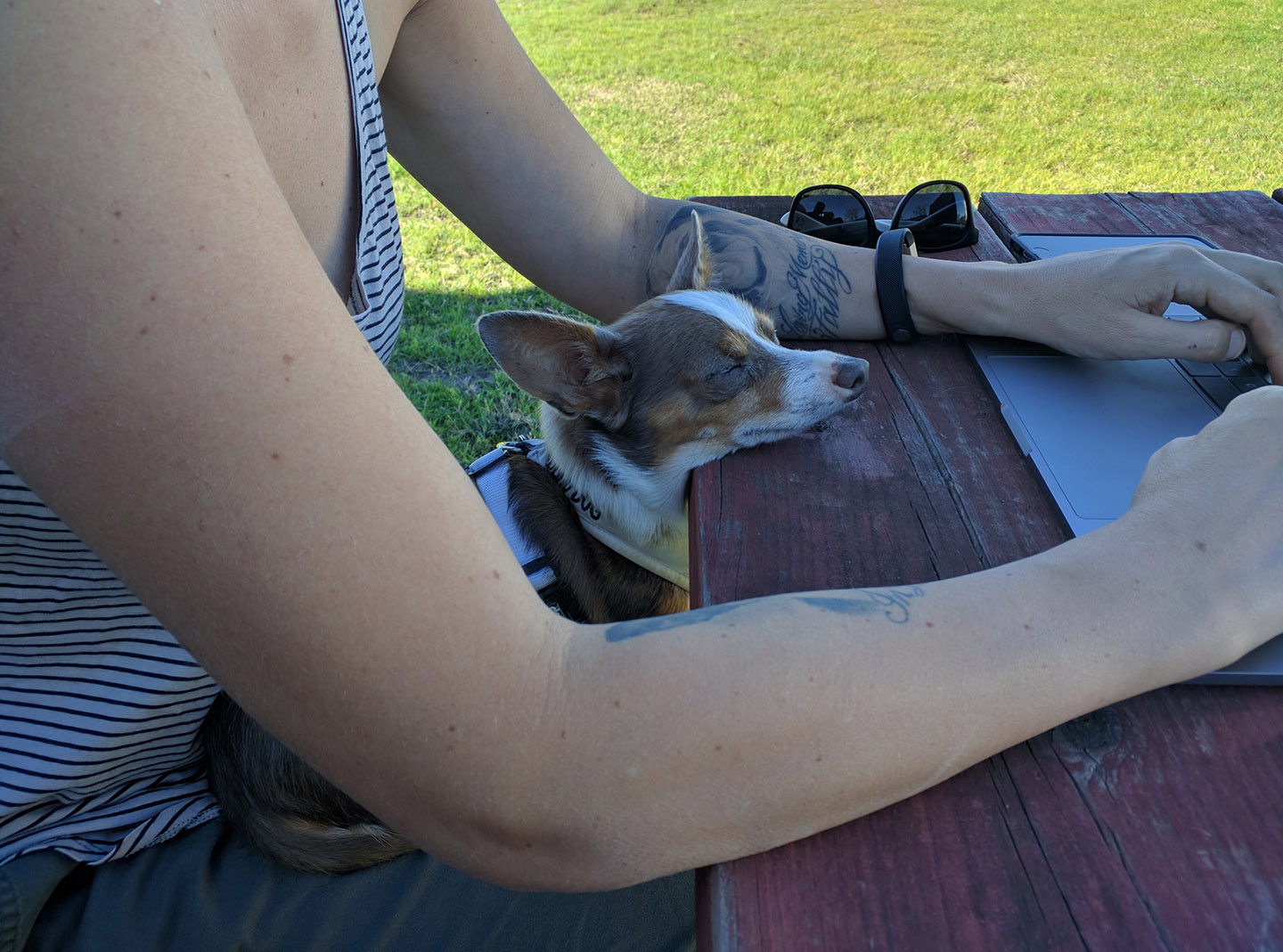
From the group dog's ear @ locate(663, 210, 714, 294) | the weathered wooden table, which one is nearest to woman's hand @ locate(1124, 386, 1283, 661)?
the weathered wooden table

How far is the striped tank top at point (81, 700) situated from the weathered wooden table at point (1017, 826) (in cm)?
71

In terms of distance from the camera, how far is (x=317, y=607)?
692mm

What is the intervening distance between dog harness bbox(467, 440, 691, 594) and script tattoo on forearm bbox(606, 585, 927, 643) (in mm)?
1120

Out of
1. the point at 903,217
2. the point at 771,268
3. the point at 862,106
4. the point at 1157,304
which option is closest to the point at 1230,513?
the point at 1157,304

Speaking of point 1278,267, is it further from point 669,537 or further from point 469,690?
point 469,690

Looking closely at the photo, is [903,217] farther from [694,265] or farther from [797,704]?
[797,704]

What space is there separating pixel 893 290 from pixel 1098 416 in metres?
0.45

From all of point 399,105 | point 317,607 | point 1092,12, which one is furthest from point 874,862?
point 1092,12

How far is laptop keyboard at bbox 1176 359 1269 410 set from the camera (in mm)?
1400

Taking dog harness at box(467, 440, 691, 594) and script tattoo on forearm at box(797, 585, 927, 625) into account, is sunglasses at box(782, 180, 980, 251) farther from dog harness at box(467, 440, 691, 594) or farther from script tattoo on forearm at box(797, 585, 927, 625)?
script tattoo on forearm at box(797, 585, 927, 625)

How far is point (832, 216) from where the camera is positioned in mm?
2043

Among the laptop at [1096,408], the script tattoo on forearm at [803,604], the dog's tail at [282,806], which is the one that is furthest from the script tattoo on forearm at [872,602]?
the dog's tail at [282,806]

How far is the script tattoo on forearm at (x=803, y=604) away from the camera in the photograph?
2.72 feet

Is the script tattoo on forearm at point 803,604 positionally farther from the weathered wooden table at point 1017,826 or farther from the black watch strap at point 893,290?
the black watch strap at point 893,290
